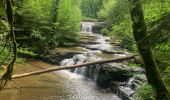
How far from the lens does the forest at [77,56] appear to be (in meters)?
5.87

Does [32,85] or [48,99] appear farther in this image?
[32,85]

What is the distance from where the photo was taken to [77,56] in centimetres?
2350

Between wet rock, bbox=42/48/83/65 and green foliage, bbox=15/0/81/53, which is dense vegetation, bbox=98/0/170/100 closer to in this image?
green foliage, bbox=15/0/81/53

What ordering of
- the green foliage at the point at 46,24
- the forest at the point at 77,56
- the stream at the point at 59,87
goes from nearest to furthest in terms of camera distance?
the forest at the point at 77,56 → the stream at the point at 59,87 → the green foliage at the point at 46,24

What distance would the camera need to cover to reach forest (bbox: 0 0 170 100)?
5866mm

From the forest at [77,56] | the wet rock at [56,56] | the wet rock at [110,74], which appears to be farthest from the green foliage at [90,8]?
the wet rock at [110,74]

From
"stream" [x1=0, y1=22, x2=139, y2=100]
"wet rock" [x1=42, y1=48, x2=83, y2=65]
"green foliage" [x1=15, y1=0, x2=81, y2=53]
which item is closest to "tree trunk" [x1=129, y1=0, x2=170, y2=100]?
"stream" [x1=0, y1=22, x2=139, y2=100]

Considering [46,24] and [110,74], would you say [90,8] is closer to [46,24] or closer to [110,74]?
[46,24]

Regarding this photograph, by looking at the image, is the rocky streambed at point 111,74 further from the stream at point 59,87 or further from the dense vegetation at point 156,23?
the dense vegetation at point 156,23

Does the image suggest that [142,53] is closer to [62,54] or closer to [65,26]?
[62,54]

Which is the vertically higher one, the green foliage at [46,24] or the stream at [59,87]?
the green foliage at [46,24]

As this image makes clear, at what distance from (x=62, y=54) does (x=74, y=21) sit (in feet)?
21.7

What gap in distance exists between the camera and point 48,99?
43.9 ft

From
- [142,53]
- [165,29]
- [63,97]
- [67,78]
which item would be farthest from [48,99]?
Result: [165,29]
